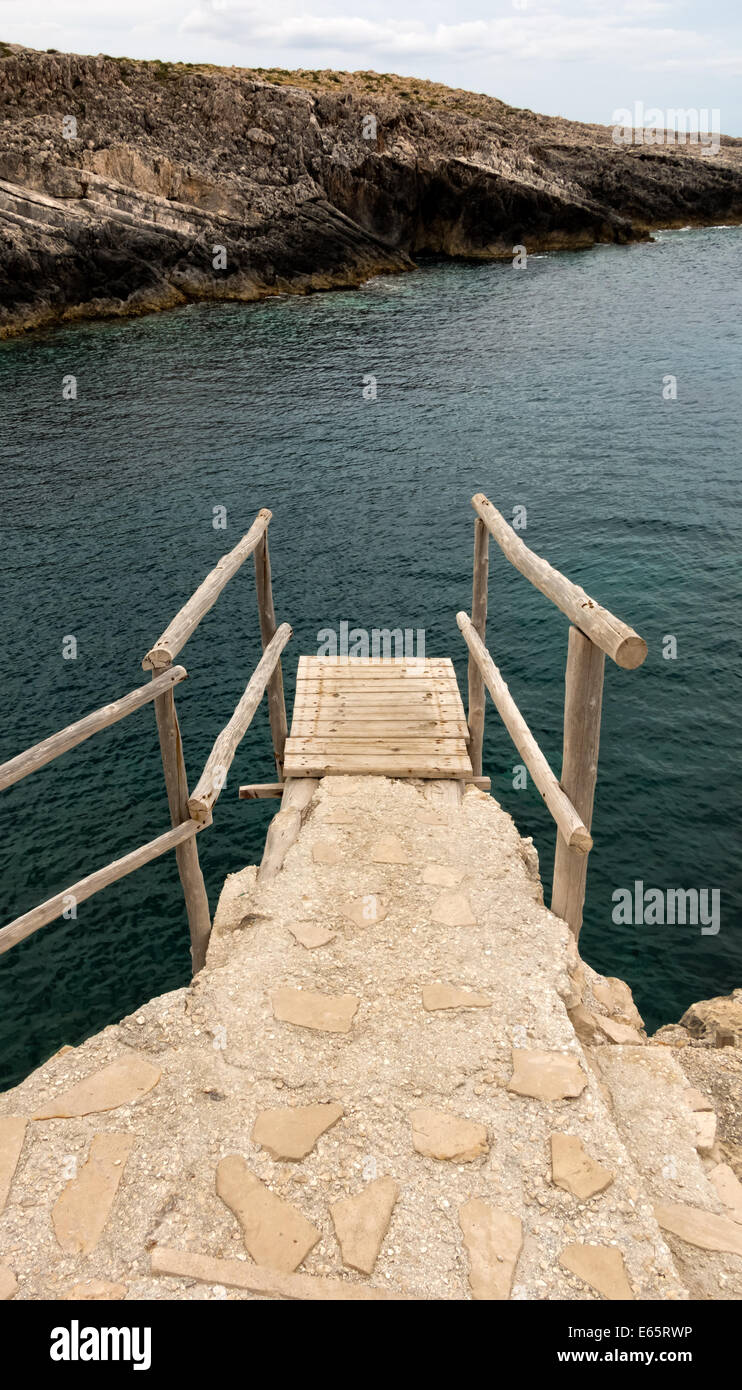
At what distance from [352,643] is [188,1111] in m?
14.1

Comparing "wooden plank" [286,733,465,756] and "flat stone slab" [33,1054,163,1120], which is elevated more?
"wooden plank" [286,733,465,756]

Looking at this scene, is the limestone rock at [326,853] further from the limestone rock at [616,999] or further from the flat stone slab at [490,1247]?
the flat stone slab at [490,1247]

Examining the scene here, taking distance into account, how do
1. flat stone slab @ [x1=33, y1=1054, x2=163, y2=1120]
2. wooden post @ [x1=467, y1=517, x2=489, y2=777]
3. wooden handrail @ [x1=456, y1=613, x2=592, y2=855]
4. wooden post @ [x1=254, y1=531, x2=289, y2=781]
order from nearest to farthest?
flat stone slab @ [x1=33, y1=1054, x2=163, y2=1120], wooden handrail @ [x1=456, y1=613, x2=592, y2=855], wooden post @ [x1=467, y1=517, x2=489, y2=777], wooden post @ [x1=254, y1=531, x2=289, y2=781]

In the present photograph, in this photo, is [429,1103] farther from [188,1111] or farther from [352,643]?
[352,643]

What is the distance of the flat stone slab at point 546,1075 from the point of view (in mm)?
5707

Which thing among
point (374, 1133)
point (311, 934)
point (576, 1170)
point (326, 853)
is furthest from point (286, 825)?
point (576, 1170)

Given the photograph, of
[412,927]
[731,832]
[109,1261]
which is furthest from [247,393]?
[109,1261]

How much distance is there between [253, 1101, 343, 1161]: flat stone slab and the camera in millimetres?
5367

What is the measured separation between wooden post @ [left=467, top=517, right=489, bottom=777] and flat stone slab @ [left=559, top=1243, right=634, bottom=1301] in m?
7.33

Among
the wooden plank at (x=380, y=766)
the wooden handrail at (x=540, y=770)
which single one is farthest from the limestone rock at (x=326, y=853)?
the wooden handrail at (x=540, y=770)

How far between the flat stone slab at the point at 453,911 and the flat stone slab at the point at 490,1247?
2.56 metres

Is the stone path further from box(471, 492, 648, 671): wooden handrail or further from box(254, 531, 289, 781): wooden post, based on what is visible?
box(254, 531, 289, 781): wooden post

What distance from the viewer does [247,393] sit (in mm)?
38062

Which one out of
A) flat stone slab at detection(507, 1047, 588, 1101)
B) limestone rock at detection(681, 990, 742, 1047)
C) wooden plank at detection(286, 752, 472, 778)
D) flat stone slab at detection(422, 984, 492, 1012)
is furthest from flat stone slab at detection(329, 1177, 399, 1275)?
wooden plank at detection(286, 752, 472, 778)
